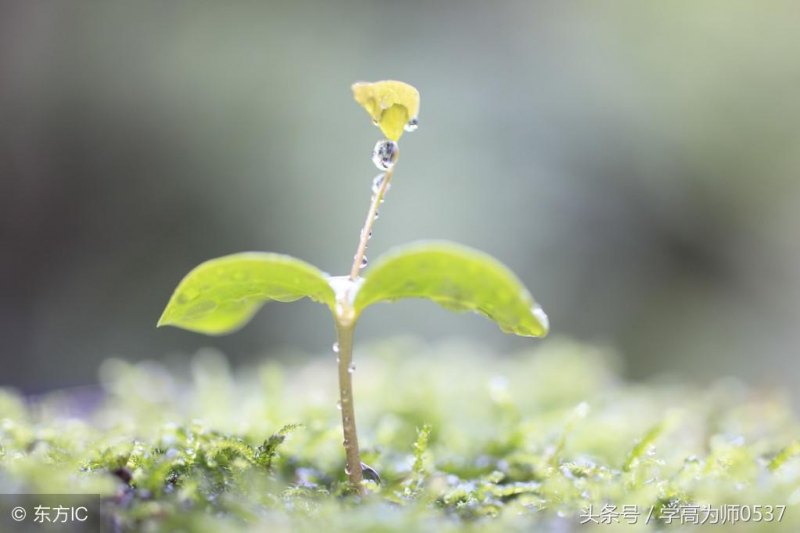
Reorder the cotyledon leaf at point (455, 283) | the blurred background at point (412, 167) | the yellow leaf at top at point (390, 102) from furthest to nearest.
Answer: the blurred background at point (412, 167), the yellow leaf at top at point (390, 102), the cotyledon leaf at point (455, 283)

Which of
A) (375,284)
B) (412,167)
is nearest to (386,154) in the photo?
(375,284)

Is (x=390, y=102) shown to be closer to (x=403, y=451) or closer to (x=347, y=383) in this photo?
(x=347, y=383)

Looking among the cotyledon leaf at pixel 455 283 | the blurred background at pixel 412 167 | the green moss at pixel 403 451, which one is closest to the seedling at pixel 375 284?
the cotyledon leaf at pixel 455 283

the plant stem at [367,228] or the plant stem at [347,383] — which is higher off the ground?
the plant stem at [367,228]

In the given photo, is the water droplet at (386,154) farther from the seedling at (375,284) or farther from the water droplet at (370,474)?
the water droplet at (370,474)

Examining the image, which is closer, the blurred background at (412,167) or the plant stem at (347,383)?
the plant stem at (347,383)

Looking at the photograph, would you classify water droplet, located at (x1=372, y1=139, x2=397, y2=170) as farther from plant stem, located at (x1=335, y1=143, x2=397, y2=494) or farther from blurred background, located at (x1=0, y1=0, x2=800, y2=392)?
blurred background, located at (x1=0, y1=0, x2=800, y2=392)

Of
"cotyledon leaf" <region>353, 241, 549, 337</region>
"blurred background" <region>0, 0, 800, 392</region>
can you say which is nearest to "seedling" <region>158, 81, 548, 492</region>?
"cotyledon leaf" <region>353, 241, 549, 337</region>
